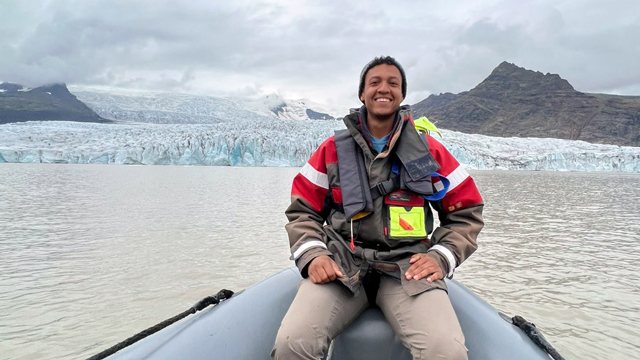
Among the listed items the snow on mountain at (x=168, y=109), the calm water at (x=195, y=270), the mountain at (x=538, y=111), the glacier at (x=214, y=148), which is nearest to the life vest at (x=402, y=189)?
the calm water at (x=195, y=270)

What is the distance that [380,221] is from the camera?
1.56 m

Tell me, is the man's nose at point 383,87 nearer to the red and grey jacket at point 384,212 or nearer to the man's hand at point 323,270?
the red and grey jacket at point 384,212

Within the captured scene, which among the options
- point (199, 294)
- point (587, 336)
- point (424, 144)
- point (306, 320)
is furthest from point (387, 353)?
point (199, 294)

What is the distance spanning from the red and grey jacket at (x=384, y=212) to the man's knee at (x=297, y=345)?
0.28 m

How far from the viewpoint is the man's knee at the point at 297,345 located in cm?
121

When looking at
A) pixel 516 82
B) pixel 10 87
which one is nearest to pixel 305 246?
pixel 516 82

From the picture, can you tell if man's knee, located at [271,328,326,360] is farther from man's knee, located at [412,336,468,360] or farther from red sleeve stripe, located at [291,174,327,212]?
red sleeve stripe, located at [291,174,327,212]

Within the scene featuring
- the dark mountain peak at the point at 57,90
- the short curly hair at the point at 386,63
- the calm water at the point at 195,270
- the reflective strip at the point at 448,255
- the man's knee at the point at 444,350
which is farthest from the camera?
the dark mountain peak at the point at 57,90

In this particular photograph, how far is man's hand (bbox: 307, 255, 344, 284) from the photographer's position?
4.66 feet

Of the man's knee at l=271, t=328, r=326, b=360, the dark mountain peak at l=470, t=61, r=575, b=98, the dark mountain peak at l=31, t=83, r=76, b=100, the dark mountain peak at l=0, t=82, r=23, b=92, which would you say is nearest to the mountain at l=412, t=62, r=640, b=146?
the dark mountain peak at l=470, t=61, r=575, b=98

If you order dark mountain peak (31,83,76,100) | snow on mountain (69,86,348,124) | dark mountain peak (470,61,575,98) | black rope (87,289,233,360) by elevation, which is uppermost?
dark mountain peak (470,61,575,98)

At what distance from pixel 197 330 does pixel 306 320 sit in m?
0.50

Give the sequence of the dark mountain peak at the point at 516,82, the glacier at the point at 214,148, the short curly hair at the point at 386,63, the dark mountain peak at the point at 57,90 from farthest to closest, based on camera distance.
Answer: the dark mountain peak at the point at 516,82
the dark mountain peak at the point at 57,90
the glacier at the point at 214,148
the short curly hair at the point at 386,63

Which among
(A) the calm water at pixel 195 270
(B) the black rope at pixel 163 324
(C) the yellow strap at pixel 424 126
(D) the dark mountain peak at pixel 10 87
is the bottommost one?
(A) the calm water at pixel 195 270
